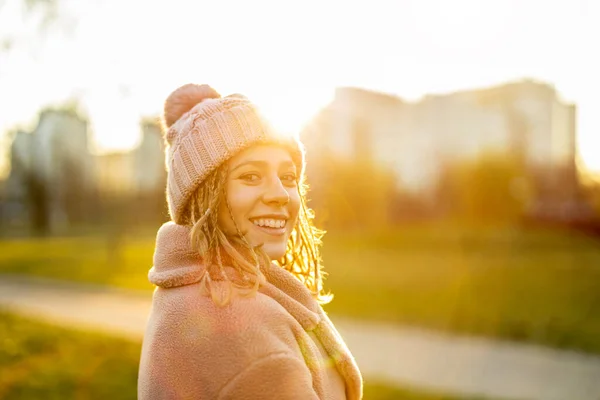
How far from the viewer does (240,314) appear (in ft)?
5.29

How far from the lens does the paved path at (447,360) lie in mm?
6355

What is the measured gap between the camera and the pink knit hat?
1.83 meters

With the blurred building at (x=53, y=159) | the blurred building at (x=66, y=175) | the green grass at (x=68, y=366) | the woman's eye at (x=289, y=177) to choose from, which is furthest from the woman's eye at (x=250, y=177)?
the blurred building at (x=53, y=159)

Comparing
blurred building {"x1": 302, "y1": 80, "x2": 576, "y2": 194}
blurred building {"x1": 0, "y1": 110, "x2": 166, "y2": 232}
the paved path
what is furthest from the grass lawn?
blurred building {"x1": 302, "y1": 80, "x2": 576, "y2": 194}

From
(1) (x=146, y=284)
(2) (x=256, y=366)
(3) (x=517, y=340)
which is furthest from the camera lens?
(1) (x=146, y=284)

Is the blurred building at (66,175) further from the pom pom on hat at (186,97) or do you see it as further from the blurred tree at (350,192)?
the blurred tree at (350,192)

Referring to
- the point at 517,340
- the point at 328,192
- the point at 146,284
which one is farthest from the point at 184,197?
the point at 328,192

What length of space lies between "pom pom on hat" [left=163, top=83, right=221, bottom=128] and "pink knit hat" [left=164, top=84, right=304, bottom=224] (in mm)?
115

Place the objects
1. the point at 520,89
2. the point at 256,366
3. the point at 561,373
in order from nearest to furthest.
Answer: the point at 256,366 < the point at 561,373 < the point at 520,89

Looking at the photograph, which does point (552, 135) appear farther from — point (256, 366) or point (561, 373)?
point (256, 366)

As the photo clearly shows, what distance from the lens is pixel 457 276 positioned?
48.1ft

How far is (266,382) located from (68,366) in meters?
5.82

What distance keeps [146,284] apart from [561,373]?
30.8ft

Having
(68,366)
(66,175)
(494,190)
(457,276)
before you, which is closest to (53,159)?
(66,175)
